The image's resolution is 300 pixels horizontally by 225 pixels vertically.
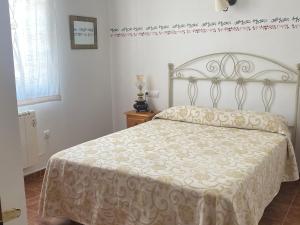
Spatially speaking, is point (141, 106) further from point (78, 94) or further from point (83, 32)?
point (83, 32)

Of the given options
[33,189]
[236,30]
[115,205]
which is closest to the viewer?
[115,205]

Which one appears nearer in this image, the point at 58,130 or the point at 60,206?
the point at 60,206

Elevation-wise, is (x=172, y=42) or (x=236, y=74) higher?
(x=172, y=42)

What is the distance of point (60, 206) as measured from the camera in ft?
8.57

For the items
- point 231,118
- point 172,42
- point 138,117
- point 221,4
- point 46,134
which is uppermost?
point 221,4

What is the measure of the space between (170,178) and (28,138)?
1995mm

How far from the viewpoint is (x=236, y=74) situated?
383cm

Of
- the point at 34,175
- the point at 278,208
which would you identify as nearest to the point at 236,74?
the point at 278,208

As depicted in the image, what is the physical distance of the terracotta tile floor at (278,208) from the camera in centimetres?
282

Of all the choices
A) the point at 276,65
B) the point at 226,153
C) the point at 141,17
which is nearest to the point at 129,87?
the point at 141,17

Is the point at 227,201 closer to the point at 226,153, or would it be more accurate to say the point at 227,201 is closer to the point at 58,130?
the point at 226,153

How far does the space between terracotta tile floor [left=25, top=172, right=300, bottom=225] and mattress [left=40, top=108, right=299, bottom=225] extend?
0.68ft

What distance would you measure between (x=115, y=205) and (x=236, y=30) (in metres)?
2.41

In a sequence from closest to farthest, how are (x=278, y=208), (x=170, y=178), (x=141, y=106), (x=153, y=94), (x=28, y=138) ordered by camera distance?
(x=170, y=178) → (x=278, y=208) → (x=28, y=138) → (x=141, y=106) → (x=153, y=94)
